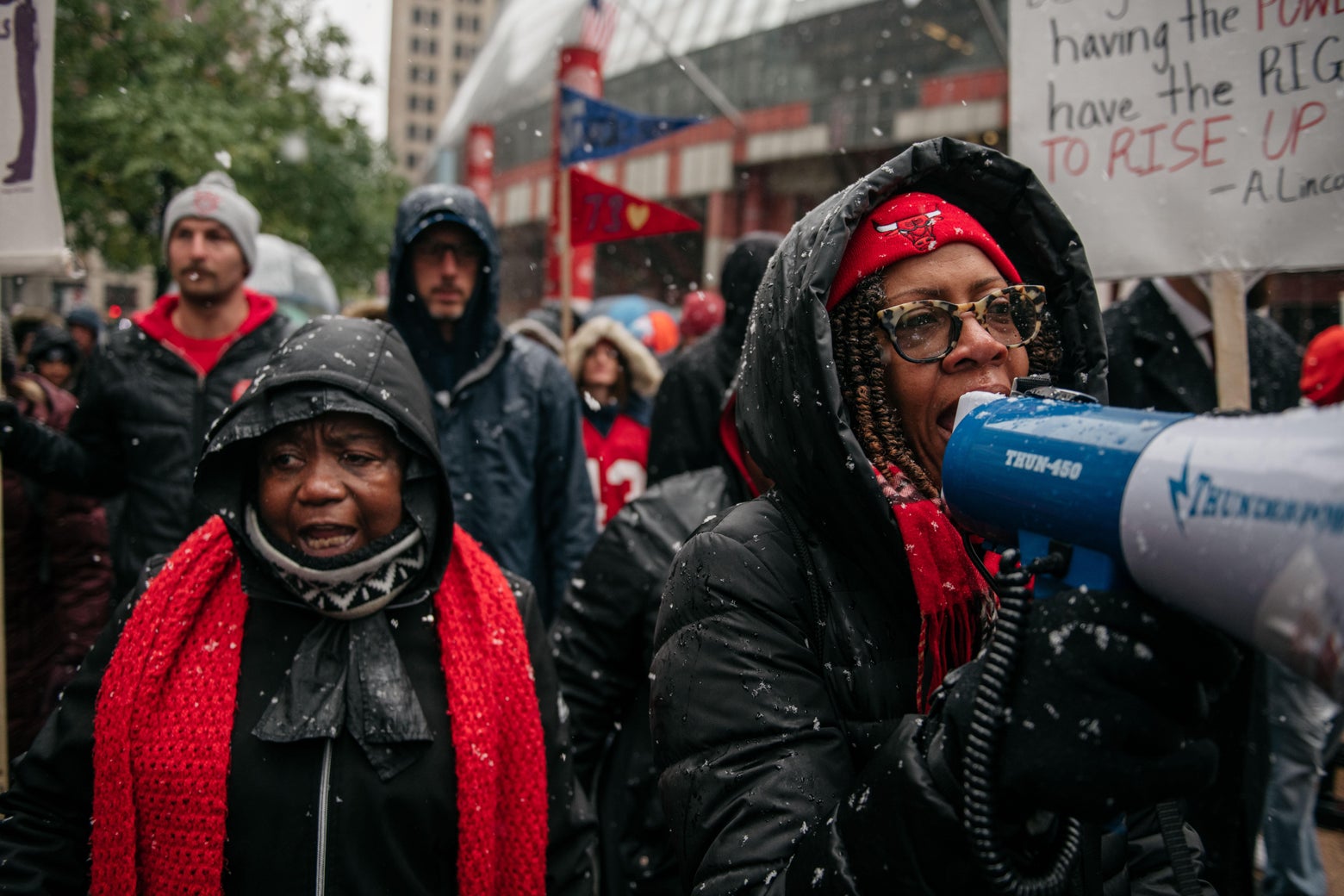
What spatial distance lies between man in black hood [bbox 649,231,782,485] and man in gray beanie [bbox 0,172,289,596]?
1532 mm

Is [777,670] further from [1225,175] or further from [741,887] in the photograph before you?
[1225,175]

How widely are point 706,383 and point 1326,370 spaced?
8.85 feet

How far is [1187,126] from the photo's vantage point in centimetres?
258

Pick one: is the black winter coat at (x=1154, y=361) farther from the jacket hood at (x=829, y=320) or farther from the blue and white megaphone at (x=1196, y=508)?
the blue and white megaphone at (x=1196, y=508)

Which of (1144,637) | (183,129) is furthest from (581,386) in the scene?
(183,129)

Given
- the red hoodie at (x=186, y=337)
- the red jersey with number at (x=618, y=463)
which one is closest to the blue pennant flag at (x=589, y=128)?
the red jersey with number at (x=618, y=463)

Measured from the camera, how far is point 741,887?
3.65ft

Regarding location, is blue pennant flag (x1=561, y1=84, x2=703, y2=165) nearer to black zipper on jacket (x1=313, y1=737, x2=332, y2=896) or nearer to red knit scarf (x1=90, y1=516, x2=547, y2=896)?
red knit scarf (x1=90, y1=516, x2=547, y2=896)

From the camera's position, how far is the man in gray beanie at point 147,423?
325cm

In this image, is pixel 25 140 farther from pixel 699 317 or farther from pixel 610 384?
pixel 699 317

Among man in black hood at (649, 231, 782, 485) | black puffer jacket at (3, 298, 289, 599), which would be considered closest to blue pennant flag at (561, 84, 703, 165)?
man in black hood at (649, 231, 782, 485)

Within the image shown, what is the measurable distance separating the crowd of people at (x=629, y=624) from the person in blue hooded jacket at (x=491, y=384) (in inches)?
0.6

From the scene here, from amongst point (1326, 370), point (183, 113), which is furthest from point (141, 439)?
point (183, 113)

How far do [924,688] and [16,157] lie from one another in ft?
11.0
